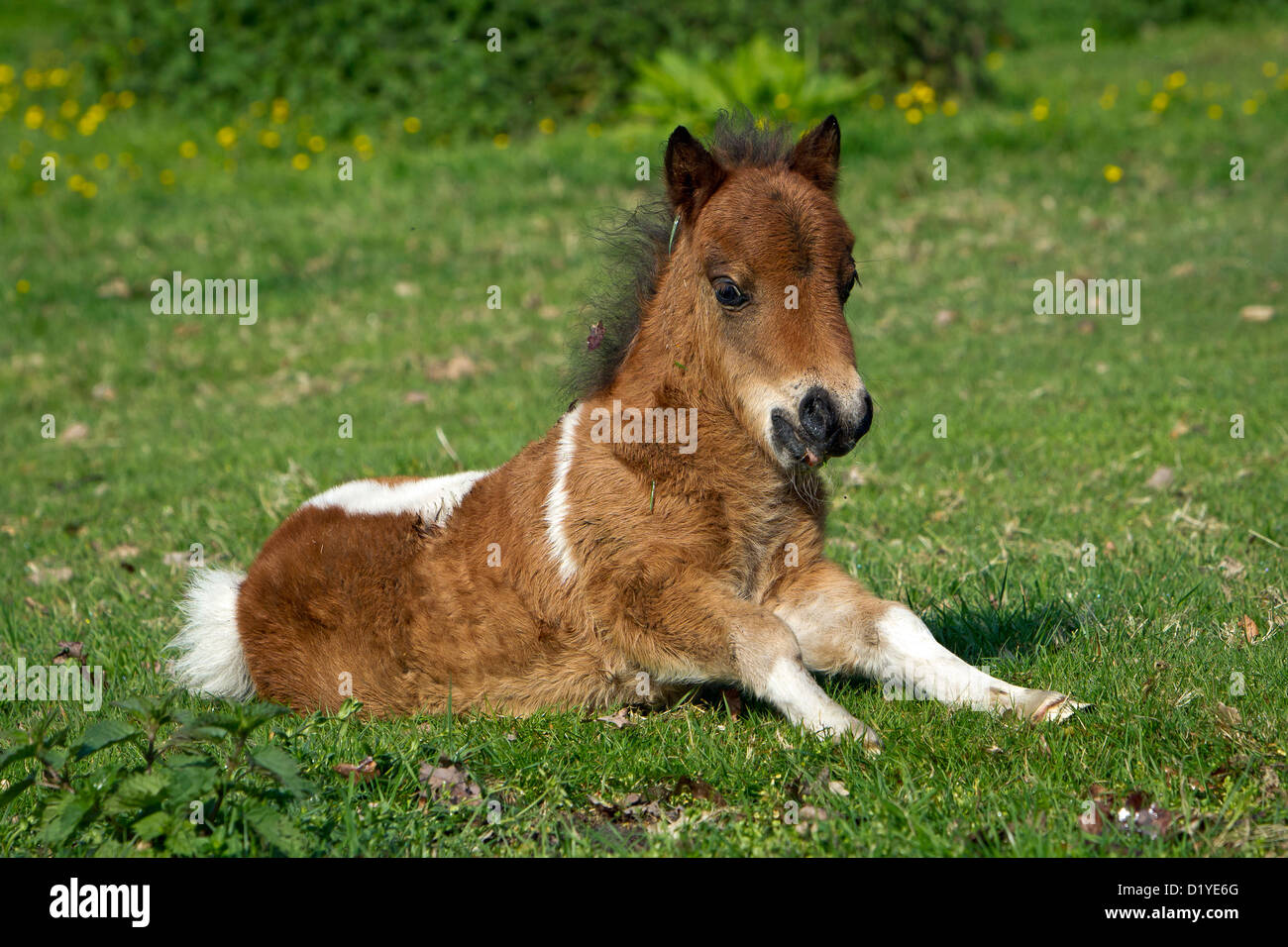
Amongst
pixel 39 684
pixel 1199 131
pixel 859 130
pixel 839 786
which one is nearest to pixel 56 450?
pixel 39 684

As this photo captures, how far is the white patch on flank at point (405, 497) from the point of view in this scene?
4.80 m

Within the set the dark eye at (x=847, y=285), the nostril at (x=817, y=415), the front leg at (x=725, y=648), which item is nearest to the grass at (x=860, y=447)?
the front leg at (x=725, y=648)

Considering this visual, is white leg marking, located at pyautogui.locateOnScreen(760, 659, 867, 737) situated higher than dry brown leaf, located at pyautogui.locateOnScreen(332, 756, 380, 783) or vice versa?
white leg marking, located at pyautogui.locateOnScreen(760, 659, 867, 737)

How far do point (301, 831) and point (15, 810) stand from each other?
104 centimetres

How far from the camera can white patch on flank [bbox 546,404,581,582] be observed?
4.24 m

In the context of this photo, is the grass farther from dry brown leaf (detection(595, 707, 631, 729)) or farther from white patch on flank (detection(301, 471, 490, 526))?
white patch on flank (detection(301, 471, 490, 526))

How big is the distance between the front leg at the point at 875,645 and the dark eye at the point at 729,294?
970 mm

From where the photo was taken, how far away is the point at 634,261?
4543 mm

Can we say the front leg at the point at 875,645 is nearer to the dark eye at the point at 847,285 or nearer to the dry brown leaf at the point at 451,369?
the dark eye at the point at 847,285

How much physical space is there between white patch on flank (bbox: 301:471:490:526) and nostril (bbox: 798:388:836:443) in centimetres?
151

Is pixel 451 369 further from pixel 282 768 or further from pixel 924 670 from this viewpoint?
pixel 282 768

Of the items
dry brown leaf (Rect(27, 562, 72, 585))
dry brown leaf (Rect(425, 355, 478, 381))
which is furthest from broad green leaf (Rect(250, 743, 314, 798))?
dry brown leaf (Rect(425, 355, 478, 381))

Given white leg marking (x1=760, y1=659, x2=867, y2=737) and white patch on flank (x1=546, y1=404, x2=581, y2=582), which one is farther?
white patch on flank (x1=546, y1=404, x2=581, y2=582)

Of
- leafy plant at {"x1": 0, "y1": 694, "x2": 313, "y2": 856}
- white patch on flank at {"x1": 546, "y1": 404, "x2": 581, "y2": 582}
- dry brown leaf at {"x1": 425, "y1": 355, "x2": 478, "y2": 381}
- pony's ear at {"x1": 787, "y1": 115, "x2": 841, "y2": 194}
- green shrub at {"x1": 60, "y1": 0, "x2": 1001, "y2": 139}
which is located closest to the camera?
leafy plant at {"x1": 0, "y1": 694, "x2": 313, "y2": 856}
